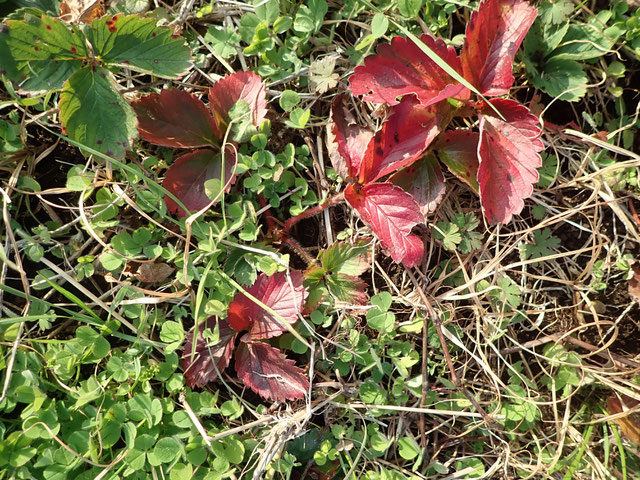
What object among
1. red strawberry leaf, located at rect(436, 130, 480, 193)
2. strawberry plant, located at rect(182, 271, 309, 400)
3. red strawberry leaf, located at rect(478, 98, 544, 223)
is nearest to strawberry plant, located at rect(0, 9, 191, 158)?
strawberry plant, located at rect(182, 271, 309, 400)

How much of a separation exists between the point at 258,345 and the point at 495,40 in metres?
1.26

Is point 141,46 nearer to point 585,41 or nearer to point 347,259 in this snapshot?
point 347,259

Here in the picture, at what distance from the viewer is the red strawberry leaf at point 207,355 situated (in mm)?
1643

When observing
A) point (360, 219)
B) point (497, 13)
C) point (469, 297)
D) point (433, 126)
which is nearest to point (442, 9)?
point (497, 13)

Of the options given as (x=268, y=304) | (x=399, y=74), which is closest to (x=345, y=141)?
(x=399, y=74)

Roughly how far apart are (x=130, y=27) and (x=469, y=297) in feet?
4.67

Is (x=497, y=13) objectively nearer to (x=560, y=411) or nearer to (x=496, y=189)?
(x=496, y=189)

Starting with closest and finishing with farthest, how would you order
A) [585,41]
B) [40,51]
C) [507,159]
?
[40,51] → [507,159] → [585,41]

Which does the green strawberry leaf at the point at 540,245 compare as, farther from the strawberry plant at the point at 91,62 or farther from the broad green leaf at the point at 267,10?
the strawberry plant at the point at 91,62

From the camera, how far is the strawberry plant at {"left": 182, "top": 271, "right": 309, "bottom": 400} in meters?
1.63

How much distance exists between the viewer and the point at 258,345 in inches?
65.4

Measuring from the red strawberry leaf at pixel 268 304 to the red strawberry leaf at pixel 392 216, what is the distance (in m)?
0.31

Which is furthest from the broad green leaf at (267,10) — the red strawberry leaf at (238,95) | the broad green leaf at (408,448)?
the broad green leaf at (408,448)

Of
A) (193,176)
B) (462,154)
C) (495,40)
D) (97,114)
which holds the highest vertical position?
(495,40)
